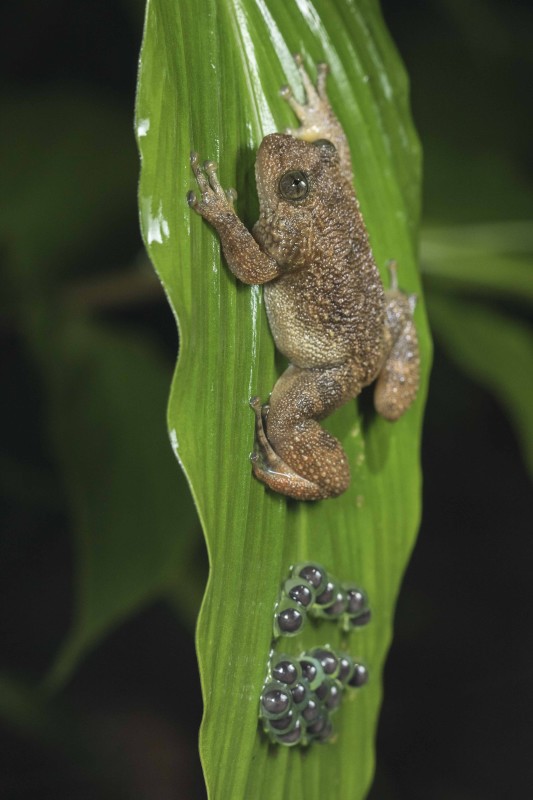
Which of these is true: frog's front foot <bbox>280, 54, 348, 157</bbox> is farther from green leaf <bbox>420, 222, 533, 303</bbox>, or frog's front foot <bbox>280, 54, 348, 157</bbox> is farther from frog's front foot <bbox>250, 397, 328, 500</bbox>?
green leaf <bbox>420, 222, 533, 303</bbox>

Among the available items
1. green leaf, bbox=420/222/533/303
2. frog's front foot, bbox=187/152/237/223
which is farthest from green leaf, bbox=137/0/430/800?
green leaf, bbox=420/222/533/303

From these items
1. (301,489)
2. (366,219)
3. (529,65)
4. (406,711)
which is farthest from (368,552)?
(529,65)

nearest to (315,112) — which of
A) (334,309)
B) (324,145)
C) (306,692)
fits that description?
(324,145)

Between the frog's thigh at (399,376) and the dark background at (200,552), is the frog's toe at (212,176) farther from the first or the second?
the dark background at (200,552)

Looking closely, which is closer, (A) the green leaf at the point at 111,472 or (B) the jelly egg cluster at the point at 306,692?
(B) the jelly egg cluster at the point at 306,692

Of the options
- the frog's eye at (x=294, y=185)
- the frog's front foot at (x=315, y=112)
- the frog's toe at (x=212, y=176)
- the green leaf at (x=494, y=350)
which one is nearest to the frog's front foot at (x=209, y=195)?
the frog's toe at (x=212, y=176)

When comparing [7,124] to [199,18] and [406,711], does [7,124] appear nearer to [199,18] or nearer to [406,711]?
[199,18]

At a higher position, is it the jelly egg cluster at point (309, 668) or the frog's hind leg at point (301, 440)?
the frog's hind leg at point (301, 440)
